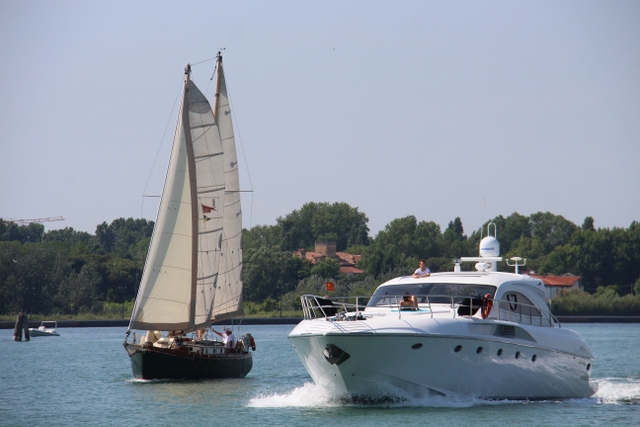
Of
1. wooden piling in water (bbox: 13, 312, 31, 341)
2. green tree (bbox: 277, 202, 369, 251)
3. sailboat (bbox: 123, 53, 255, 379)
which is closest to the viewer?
sailboat (bbox: 123, 53, 255, 379)

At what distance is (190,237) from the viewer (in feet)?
131

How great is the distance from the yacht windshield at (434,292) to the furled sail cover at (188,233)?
12970 millimetres

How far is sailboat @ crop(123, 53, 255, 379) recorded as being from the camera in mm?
37875

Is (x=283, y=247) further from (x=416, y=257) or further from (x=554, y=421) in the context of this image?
(x=554, y=421)

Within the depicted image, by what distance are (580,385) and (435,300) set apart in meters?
5.56

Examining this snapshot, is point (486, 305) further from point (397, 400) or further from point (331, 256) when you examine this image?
point (331, 256)

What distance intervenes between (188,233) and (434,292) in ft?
50.3

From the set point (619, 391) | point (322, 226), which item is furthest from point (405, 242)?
point (619, 391)

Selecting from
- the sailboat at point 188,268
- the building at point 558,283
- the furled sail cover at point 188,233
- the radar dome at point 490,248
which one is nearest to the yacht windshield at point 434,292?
the radar dome at point 490,248

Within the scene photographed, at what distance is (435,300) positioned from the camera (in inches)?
1069

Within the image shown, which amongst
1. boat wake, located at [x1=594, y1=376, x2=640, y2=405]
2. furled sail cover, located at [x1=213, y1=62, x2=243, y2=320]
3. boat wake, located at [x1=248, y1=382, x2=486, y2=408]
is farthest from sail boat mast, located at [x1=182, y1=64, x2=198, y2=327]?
boat wake, located at [x1=594, y1=376, x2=640, y2=405]

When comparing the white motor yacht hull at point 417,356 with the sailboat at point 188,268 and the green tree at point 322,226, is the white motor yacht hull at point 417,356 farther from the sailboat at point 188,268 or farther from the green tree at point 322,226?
the green tree at point 322,226

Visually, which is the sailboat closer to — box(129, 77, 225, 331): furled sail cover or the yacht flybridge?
box(129, 77, 225, 331): furled sail cover

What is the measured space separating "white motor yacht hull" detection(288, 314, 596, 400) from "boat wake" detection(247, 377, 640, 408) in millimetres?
158
